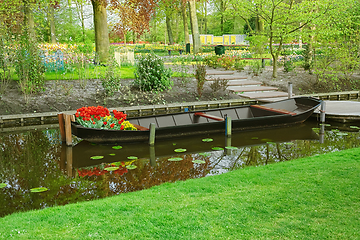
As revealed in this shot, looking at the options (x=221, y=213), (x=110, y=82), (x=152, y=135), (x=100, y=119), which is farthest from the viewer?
(x=110, y=82)

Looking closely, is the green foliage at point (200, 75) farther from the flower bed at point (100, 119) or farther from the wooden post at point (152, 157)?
the wooden post at point (152, 157)

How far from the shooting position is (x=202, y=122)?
10281 millimetres

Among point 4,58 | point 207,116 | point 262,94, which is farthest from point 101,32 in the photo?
point 207,116

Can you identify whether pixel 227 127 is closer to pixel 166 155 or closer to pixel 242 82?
pixel 166 155

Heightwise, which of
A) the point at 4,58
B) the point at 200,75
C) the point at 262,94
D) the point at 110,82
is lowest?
the point at 262,94

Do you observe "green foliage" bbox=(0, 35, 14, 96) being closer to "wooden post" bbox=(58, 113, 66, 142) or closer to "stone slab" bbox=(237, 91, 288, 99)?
"wooden post" bbox=(58, 113, 66, 142)

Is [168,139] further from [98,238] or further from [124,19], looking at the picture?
[124,19]

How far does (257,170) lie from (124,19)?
12989 mm

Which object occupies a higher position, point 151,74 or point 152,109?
point 151,74

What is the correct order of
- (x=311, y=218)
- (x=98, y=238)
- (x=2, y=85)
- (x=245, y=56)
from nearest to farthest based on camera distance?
(x=98, y=238) < (x=311, y=218) < (x=2, y=85) < (x=245, y=56)

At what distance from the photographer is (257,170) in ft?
19.6

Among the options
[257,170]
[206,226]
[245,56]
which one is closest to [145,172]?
[257,170]

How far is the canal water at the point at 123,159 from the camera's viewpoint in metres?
5.79

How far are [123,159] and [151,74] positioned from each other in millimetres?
7431
